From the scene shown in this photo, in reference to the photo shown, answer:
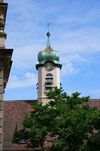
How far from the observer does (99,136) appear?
14.0 m

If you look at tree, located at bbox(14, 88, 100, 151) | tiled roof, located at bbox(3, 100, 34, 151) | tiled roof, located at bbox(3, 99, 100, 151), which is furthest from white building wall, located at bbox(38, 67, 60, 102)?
tree, located at bbox(14, 88, 100, 151)

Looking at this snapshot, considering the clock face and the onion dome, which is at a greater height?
the onion dome

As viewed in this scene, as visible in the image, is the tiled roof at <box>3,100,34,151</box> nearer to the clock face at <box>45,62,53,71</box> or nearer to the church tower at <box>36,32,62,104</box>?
the church tower at <box>36,32,62,104</box>

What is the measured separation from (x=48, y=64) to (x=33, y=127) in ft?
91.3

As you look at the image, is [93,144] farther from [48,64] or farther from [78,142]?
→ [48,64]

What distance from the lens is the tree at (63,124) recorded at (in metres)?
36.9

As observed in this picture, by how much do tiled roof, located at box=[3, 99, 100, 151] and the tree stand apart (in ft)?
44.8

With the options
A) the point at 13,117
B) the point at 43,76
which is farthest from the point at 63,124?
the point at 43,76

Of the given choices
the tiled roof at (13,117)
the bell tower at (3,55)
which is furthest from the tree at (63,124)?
the bell tower at (3,55)

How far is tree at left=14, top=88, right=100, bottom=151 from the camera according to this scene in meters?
36.9

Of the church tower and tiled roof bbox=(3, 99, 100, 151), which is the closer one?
tiled roof bbox=(3, 99, 100, 151)

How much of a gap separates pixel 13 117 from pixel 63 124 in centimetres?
1938

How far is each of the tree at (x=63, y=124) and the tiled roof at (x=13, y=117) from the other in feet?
44.8

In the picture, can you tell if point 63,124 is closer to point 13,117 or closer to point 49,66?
point 13,117
